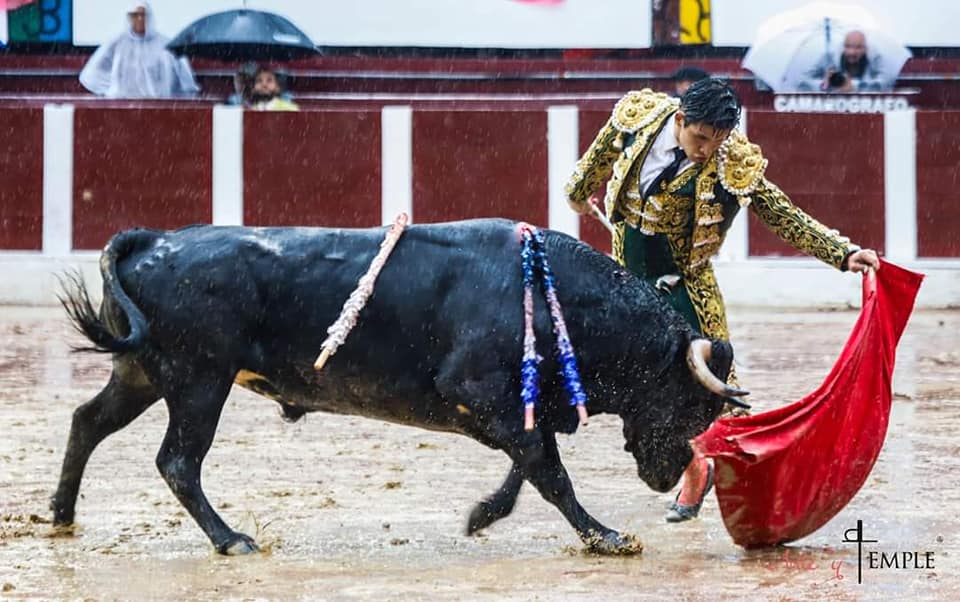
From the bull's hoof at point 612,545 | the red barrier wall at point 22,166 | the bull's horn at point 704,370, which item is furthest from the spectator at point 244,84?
the bull's hoof at point 612,545

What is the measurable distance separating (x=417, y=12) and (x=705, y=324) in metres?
8.53

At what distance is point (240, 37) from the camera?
38.0 feet

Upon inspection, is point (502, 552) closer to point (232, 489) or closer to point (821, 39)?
point (232, 489)

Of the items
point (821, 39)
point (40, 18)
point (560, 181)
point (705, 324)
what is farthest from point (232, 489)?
point (40, 18)

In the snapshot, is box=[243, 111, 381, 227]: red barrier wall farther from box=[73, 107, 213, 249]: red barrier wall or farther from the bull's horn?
the bull's horn

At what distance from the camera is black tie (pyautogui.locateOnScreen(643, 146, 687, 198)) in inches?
160

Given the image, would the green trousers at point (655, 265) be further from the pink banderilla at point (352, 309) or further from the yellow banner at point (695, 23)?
the yellow banner at point (695, 23)

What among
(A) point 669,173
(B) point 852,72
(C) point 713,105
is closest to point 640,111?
(A) point 669,173

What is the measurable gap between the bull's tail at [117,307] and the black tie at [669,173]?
41.8 inches

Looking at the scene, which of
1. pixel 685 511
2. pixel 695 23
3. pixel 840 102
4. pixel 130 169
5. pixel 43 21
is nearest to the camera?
pixel 685 511

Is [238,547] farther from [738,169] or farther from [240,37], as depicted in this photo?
[240,37]

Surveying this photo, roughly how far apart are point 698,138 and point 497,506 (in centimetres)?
87

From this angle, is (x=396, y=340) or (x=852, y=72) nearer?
(x=396, y=340)

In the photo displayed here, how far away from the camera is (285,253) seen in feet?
12.8
